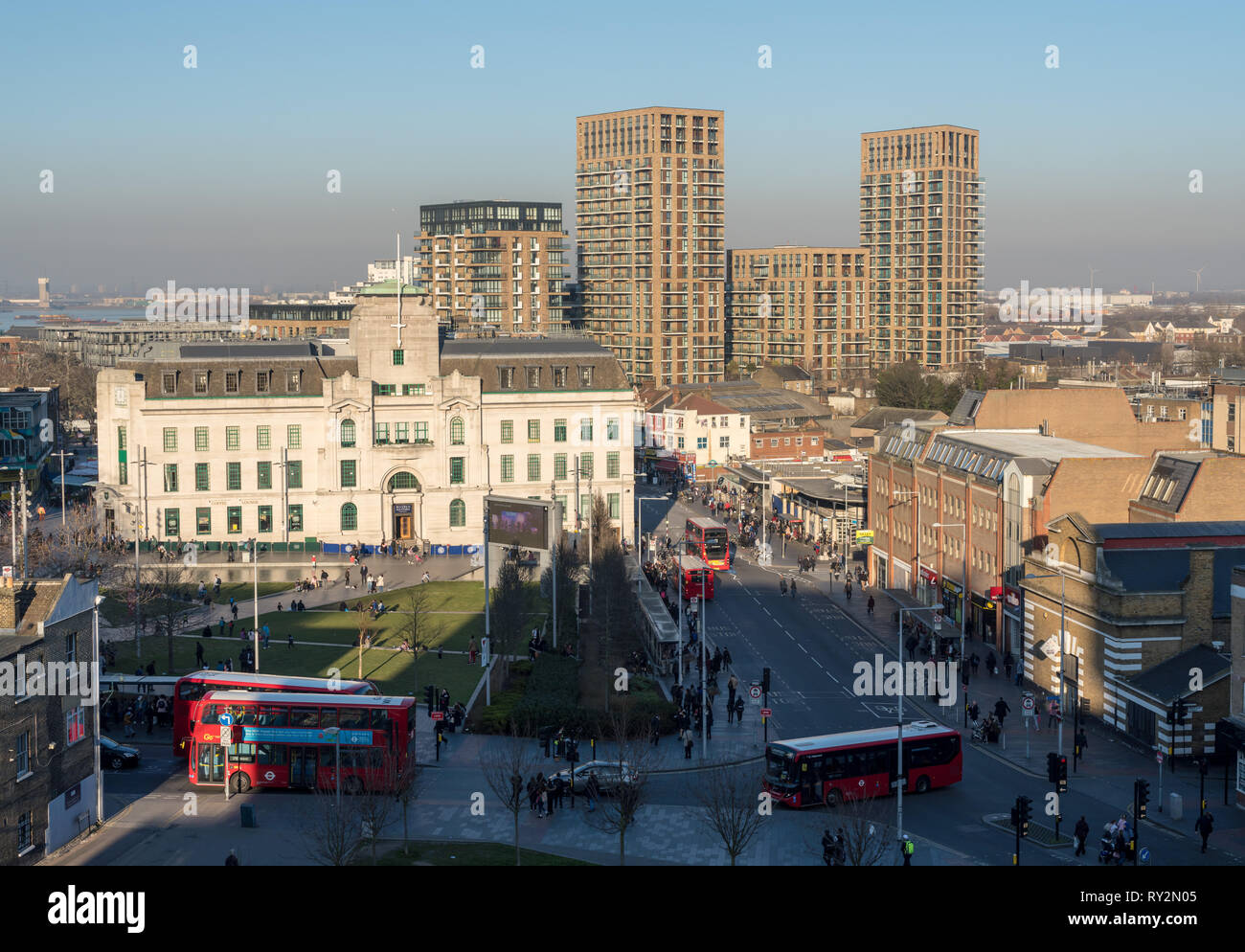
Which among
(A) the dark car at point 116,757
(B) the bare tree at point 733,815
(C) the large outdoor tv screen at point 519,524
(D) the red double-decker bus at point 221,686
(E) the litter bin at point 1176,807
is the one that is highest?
(C) the large outdoor tv screen at point 519,524

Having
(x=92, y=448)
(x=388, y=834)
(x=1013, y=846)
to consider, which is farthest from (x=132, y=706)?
(x=92, y=448)

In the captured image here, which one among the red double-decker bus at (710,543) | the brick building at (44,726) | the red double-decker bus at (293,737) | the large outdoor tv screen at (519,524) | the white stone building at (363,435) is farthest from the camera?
the white stone building at (363,435)

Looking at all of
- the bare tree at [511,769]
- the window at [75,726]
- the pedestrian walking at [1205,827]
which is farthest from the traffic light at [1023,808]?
the window at [75,726]

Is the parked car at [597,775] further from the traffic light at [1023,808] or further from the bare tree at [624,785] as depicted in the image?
Answer: the traffic light at [1023,808]

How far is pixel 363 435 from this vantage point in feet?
305

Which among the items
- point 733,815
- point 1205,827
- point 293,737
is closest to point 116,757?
point 293,737

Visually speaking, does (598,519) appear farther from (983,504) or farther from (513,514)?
(983,504)

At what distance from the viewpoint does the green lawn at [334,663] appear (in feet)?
189

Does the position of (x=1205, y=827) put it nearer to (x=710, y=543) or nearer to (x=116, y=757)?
(x=116, y=757)

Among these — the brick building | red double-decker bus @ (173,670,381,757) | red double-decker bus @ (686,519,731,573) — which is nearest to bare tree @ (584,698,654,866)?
red double-decker bus @ (173,670,381,757)

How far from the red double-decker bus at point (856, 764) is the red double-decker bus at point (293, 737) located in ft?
37.4

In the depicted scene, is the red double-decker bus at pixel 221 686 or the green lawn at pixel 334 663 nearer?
the red double-decker bus at pixel 221 686

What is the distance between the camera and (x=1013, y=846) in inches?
1526
